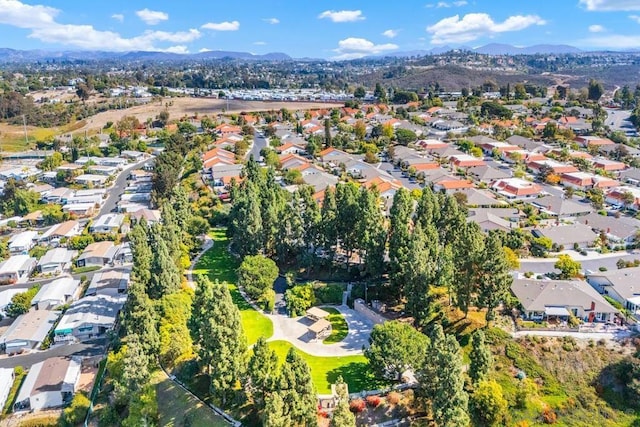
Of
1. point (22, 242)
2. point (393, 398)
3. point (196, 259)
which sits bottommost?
point (393, 398)

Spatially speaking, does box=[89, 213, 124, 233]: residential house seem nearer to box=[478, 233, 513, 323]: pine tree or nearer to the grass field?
the grass field

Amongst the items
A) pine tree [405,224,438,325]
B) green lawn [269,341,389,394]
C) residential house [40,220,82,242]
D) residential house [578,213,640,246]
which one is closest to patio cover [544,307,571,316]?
pine tree [405,224,438,325]

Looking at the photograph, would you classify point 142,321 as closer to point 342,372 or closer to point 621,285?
point 342,372

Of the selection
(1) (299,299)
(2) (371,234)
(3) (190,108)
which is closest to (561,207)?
(2) (371,234)

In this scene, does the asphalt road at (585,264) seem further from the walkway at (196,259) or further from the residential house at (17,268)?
the residential house at (17,268)

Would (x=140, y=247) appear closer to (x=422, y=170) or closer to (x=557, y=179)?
(x=422, y=170)

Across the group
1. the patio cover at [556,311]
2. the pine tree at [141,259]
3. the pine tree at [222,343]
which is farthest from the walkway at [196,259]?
the patio cover at [556,311]
